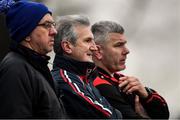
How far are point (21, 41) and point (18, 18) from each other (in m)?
0.17

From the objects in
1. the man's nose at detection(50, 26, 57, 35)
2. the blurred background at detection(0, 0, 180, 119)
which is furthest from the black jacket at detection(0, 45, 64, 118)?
the blurred background at detection(0, 0, 180, 119)

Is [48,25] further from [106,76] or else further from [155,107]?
[155,107]

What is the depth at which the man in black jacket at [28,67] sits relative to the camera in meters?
6.14

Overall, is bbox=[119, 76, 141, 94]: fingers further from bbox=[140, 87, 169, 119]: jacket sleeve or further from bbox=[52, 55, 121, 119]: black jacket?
bbox=[52, 55, 121, 119]: black jacket

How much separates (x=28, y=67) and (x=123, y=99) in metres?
1.24

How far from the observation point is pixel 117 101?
23.8 feet

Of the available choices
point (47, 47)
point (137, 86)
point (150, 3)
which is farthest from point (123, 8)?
point (47, 47)

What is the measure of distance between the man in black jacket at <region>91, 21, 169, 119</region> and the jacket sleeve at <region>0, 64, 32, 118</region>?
108 cm

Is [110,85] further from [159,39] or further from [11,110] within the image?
[159,39]

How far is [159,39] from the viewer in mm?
13617

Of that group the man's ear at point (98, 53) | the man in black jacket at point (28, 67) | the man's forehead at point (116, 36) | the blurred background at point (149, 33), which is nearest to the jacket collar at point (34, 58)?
the man in black jacket at point (28, 67)

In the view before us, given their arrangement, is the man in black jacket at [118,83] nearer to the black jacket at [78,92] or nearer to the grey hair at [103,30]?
the grey hair at [103,30]

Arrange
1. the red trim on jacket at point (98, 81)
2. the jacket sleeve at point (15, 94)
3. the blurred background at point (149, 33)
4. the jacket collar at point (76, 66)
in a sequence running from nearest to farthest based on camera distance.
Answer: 1. the jacket sleeve at point (15, 94)
2. the jacket collar at point (76, 66)
3. the red trim on jacket at point (98, 81)
4. the blurred background at point (149, 33)

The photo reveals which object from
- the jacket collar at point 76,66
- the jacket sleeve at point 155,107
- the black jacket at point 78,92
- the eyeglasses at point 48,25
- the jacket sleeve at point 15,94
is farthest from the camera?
the jacket sleeve at point 155,107
